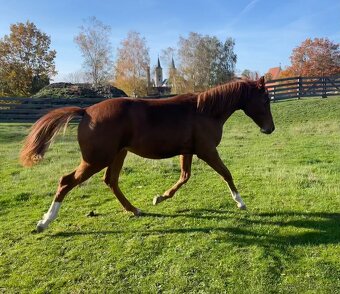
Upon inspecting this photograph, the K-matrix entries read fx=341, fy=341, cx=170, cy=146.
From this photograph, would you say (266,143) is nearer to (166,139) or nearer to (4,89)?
(166,139)

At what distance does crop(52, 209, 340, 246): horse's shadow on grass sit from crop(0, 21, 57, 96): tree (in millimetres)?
34998

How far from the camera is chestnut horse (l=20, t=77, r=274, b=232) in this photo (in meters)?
4.51

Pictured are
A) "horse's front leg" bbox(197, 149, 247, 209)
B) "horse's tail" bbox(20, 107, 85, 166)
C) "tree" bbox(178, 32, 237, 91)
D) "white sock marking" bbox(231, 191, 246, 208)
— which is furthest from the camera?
"tree" bbox(178, 32, 237, 91)

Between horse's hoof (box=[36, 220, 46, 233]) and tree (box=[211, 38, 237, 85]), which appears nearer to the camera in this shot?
horse's hoof (box=[36, 220, 46, 233])

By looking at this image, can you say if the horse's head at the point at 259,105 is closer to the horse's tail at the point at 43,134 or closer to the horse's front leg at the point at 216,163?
the horse's front leg at the point at 216,163

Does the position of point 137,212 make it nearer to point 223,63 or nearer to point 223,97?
point 223,97

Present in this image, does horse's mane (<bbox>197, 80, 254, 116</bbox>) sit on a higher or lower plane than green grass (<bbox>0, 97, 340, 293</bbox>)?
higher

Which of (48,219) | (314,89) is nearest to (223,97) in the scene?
(48,219)

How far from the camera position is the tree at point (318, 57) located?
55.9 metres

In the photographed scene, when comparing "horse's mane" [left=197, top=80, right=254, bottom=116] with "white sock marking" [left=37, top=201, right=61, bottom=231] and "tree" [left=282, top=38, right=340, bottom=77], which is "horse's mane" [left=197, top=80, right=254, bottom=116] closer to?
"white sock marking" [left=37, top=201, right=61, bottom=231]

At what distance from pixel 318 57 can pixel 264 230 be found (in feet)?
194

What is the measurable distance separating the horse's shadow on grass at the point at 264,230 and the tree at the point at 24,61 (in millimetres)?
34998

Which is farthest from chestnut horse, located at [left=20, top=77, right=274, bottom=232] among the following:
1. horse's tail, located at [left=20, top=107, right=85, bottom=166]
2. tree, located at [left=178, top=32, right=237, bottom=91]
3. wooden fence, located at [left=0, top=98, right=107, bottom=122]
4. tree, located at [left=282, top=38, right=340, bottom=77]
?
tree, located at [left=282, top=38, right=340, bottom=77]

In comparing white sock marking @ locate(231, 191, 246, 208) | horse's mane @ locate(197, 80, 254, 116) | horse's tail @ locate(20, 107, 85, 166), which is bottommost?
white sock marking @ locate(231, 191, 246, 208)
